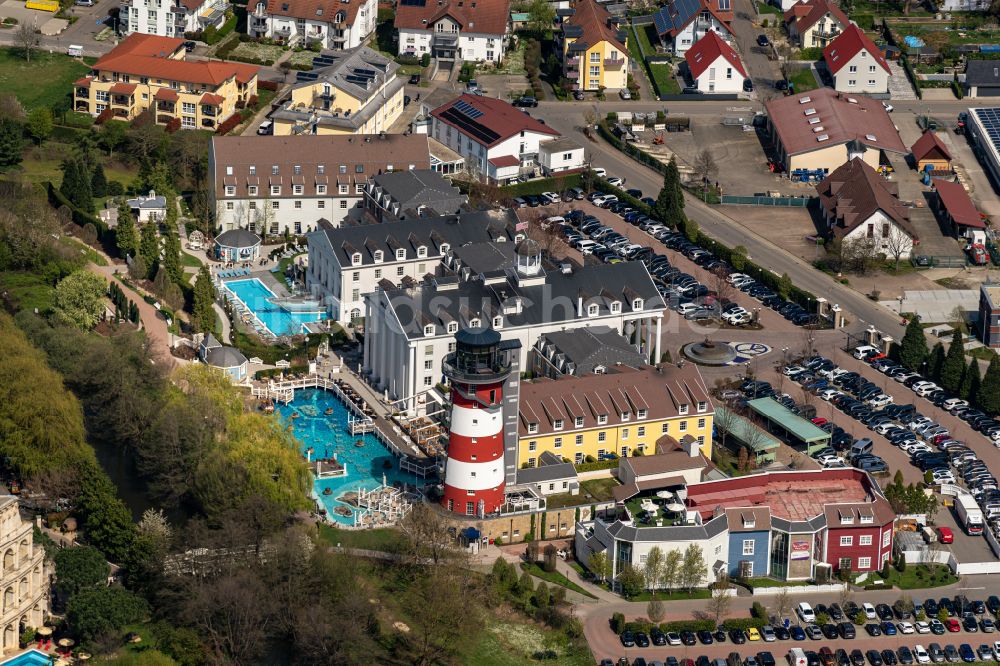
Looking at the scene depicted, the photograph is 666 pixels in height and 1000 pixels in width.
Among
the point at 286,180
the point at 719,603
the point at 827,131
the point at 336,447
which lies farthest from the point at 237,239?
the point at 719,603

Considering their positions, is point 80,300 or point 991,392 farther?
point 80,300

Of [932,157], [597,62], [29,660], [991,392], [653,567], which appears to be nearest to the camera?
[29,660]

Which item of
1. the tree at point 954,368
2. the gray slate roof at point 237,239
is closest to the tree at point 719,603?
the tree at point 954,368

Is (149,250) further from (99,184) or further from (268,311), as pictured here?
(99,184)

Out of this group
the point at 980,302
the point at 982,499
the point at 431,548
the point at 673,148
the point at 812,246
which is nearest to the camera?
the point at 431,548

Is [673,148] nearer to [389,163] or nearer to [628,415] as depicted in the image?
[389,163]

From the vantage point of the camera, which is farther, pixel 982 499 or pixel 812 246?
pixel 812 246

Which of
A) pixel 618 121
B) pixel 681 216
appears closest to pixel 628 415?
pixel 681 216
